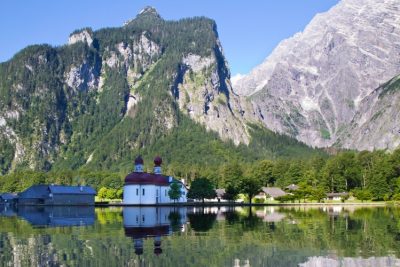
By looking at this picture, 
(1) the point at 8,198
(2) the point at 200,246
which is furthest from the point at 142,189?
(2) the point at 200,246

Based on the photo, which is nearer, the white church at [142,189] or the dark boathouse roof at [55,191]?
the white church at [142,189]

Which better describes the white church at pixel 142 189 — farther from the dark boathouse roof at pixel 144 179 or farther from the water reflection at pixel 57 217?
the water reflection at pixel 57 217

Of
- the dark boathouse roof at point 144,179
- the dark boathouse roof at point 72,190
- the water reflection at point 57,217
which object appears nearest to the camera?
the water reflection at point 57,217

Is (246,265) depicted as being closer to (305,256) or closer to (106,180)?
(305,256)

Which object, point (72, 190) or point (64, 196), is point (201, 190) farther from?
point (64, 196)

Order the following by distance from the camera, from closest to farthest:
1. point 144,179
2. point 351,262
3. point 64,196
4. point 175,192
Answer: point 351,262 → point 144,179 → point 64,196 → point 175,192

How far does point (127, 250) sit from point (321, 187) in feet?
405

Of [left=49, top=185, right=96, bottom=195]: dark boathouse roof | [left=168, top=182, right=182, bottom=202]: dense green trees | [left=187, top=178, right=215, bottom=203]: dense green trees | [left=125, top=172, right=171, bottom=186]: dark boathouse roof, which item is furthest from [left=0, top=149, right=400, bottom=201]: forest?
[left=49, top=185, right=96, bottom=195]: dark boathouse roof

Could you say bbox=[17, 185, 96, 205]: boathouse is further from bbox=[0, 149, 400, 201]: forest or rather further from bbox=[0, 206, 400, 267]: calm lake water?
bbox=[0, 206, 400, 267]: calm lake water

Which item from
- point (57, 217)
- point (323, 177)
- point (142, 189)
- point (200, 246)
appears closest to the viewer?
point (200, 246)

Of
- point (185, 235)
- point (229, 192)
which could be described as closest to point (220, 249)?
point (185, 235)

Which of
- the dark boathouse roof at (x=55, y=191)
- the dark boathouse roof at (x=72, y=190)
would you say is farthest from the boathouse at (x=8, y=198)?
the dark boathouse roof at (x=72, y=190)

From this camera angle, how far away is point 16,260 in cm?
3888

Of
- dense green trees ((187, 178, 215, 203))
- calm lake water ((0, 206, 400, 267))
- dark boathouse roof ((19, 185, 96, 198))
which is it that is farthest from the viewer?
dense green trees ((187, 178, 215, 203))
